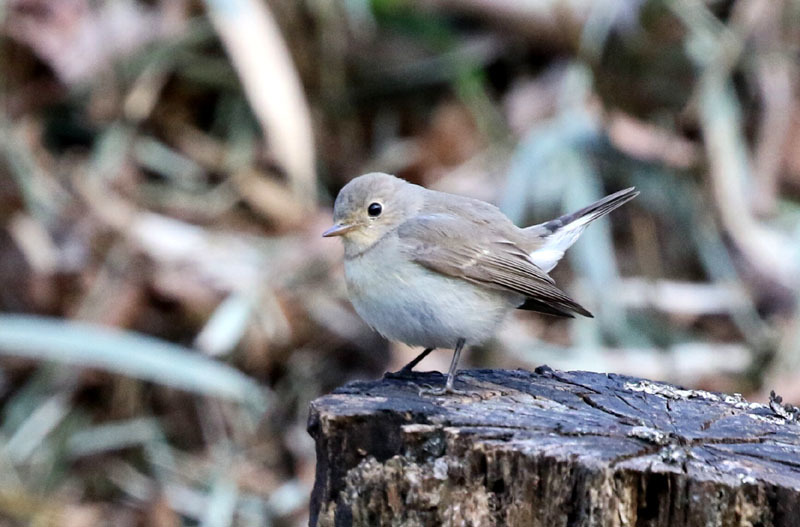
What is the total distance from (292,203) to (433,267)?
3.73m

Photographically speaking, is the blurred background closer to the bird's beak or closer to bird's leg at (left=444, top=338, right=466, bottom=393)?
the bird's beak

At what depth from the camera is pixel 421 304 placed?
3.39 m

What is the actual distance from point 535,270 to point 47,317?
385 cm

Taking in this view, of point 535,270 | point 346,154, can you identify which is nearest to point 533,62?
point 346,154

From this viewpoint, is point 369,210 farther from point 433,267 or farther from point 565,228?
point 565,228

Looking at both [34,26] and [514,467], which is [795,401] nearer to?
[514,467]

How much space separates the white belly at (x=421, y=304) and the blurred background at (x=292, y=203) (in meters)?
1.84

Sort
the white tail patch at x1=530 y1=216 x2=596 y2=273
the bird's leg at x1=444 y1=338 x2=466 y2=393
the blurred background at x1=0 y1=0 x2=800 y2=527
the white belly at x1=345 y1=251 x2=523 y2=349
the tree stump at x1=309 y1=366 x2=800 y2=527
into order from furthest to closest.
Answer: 1. the blurred background at x1=0 y1=0 x2=800 y2=527
2. the white tail patch at x1=530 y1=216 x2=596 y2=273
3. the white belly at x1=345 y1=251 x2=523 y2=349
4. the bird's leg at x1=444 y1=338 x2=466 y2=393
5. the tree stump at x1=309 y1=366 x2=800 y2=527

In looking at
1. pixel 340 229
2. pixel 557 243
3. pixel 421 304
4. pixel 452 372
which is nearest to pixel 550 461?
pixel 452 372

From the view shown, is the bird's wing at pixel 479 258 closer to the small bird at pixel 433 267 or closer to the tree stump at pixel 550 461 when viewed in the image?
the small bird at pixel 433 267

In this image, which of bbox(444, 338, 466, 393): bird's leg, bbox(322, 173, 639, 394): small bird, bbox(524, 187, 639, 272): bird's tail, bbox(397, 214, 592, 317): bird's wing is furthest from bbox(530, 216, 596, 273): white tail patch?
bbox(444, 338, 466, 393): bird's leg

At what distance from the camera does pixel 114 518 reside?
234 inches

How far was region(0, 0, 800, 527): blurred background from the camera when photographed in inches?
233

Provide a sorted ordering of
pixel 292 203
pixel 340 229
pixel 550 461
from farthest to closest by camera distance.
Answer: pixel 292 203 < pixel 340 229 < pixel 550 461
